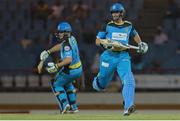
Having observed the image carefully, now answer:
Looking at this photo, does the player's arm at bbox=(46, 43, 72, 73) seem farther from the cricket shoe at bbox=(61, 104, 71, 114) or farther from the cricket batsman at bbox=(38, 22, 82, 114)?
the cricket shoe at bbox=(61, 104, 71, 114)

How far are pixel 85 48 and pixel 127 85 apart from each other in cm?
913

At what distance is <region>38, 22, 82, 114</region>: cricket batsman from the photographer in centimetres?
1482

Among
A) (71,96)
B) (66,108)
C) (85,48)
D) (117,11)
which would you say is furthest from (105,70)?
(85,48)

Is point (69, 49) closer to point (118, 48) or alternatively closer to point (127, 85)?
point (118, 48)

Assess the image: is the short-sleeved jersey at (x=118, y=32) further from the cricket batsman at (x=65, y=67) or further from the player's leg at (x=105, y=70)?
the cricket batsman at (x=65, y=67)

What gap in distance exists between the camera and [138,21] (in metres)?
23.5

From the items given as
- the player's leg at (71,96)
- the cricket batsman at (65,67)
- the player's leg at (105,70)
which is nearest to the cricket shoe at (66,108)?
the cricket batsman at (65,67)

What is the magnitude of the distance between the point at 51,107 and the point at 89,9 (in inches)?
149

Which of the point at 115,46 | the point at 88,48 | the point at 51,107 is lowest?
the point at 51,107

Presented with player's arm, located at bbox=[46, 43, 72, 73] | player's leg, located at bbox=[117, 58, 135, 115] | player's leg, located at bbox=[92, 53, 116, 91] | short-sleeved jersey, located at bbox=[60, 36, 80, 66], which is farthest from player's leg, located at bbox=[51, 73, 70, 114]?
player's leg, located at bbox=[117, 58, 135, 115]

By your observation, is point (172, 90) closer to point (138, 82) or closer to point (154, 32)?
point (138, 82)

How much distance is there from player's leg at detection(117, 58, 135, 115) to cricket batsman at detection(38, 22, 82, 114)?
1800mm

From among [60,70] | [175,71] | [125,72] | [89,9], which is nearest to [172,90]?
[175,71]

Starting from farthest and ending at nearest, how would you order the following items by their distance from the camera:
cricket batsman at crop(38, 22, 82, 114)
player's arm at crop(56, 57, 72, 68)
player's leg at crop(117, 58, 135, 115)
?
cricket batsman at crop(38, 22, 82, 114) → player's arm at crop(56, 57, 72, 68) → player's leg at crop(117, 58, 135, 115)
